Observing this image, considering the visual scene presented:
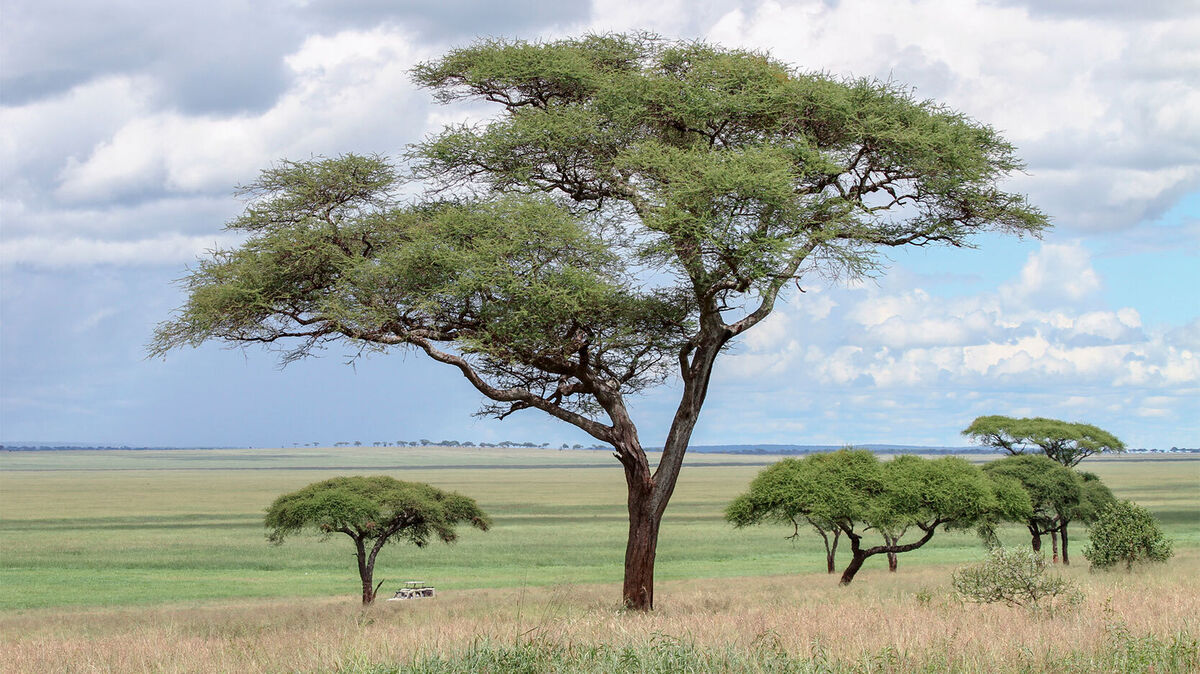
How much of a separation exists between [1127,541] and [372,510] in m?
28.2

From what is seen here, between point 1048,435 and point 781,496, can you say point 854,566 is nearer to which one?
point 781,496

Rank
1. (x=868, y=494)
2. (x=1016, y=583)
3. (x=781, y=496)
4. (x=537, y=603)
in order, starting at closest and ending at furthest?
(x=1016, y=583) < (x=537, y=603) < (x=781, y=496) < (x=868, y=494)

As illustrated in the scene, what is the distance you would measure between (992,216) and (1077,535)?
75.1 m

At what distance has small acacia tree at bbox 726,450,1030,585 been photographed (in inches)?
1422

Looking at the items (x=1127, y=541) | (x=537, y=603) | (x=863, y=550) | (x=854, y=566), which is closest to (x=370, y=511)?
(x=537, y=603)

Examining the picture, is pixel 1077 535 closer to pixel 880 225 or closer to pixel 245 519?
pixel 880 225

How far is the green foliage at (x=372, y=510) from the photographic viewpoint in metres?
37.4

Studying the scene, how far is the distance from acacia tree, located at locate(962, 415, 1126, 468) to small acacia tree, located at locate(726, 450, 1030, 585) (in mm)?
23593

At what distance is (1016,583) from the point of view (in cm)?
1850

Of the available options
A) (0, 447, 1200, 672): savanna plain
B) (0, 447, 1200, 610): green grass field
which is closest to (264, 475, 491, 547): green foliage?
(0, 447, 1200, 672): savanna plain

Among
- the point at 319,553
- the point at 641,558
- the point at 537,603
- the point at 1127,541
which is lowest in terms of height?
the point at 319,553

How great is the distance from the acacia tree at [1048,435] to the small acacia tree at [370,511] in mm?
33853

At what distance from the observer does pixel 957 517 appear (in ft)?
125

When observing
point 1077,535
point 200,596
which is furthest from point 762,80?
point 1077,535
